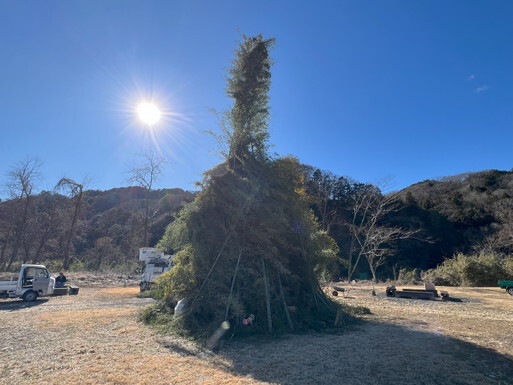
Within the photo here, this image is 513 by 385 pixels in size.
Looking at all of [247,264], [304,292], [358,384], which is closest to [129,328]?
[247,264]

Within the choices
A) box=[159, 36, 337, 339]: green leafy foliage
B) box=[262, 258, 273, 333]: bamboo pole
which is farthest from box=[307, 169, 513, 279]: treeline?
box=[262, 258, 273, 333]: bamboo pole

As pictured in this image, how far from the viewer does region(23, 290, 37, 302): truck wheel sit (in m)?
14.8

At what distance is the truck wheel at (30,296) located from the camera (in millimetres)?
14836

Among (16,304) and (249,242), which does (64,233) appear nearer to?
(16,304)

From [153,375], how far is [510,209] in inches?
1518

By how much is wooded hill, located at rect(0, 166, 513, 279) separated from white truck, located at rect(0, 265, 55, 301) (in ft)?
50.4

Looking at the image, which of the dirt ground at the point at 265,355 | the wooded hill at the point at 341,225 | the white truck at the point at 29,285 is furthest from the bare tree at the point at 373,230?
the white truck at the point at 29,285

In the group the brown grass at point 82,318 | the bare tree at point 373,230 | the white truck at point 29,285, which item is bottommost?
the brown grass at point 82,318

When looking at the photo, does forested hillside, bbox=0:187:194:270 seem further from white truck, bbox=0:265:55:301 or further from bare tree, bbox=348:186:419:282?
bare tree, bbox=348:186:419:282

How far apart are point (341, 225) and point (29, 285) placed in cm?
3285

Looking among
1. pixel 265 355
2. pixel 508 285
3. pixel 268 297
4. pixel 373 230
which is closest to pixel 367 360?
pixel 265 355

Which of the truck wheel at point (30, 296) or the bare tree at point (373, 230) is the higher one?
the bare tree at point (373, 230)

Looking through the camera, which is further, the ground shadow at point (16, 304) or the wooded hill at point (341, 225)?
the wooded hill at point (341, 225)

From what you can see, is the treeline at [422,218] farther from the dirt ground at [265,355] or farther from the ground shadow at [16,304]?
the ground shadow at [16,304]
